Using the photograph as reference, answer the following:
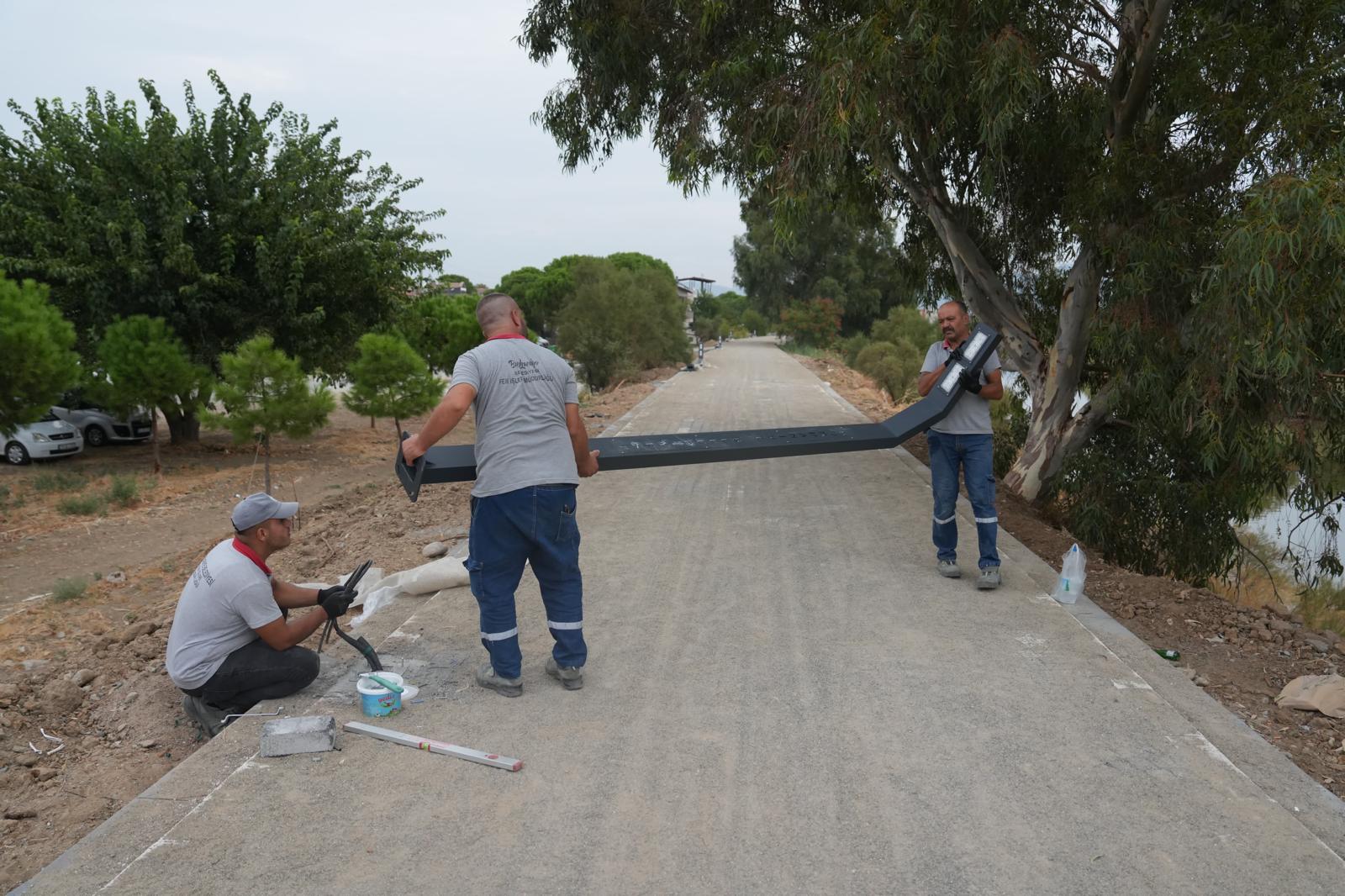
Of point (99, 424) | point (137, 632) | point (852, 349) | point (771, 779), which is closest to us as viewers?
point (771, 779)

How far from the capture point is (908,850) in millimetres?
3076

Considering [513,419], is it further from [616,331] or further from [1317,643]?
[616,331]

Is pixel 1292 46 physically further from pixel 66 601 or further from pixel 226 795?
pixel 66 601

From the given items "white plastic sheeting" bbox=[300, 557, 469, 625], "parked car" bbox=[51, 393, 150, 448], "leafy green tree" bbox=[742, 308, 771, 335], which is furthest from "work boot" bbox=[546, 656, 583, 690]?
"leafy green tree" bbox=[742, 308, 771, 335]

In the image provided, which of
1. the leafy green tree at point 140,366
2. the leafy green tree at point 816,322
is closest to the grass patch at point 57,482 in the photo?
the leafy green tree at point 140,366

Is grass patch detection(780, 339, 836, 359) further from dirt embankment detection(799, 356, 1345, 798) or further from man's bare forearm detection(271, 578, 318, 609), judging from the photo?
man's bare forearm detection(271, 578, 318, 609)

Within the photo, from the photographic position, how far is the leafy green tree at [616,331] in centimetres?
3469

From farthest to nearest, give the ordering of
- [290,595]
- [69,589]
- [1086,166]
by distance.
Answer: [69,589] → [1086,166] → [290,595]

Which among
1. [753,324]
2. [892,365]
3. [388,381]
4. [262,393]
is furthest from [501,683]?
[753,324]

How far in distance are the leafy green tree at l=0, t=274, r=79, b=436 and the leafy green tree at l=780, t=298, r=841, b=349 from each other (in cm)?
4347

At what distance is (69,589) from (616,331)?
2698 cm

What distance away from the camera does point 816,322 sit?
176ft

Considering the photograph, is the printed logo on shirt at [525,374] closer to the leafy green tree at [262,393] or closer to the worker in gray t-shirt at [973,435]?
the worker in gray t-shirt at [973,435]

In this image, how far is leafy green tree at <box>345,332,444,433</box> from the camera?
830 inches
